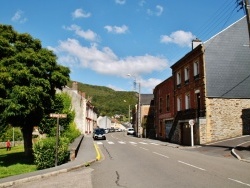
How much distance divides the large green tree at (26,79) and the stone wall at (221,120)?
14445mm

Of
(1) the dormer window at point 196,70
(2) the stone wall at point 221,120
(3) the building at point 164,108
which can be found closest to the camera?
(2) the stone wall at point 221,120

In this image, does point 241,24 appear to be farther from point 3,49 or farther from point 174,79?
point 3,49

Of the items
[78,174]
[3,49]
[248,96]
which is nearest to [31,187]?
[78,174]

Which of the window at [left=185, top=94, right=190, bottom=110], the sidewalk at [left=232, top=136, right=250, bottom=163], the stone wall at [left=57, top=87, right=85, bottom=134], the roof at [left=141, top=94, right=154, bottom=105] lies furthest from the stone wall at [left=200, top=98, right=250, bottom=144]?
the roof at [left=141, top=94, right=154, bottom=105]

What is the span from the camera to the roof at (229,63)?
1208 inches

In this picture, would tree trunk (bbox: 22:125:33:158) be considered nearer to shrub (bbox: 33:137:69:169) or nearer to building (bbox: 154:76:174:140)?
shrub (bbox: 33:137:69:169)

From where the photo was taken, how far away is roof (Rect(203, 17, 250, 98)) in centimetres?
Result: 3069

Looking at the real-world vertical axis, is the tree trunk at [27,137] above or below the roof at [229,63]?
below

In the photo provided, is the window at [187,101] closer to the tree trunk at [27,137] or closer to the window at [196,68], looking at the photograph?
the window at [196,68]

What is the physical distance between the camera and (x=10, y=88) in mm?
19859

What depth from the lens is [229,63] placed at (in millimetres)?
31422

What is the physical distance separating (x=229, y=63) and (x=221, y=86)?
252cm

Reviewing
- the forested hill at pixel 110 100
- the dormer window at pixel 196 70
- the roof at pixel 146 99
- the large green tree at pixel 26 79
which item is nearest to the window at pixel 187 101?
the dormer window at pixel 196 70

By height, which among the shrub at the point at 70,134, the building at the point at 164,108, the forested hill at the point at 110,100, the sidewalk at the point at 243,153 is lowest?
the sidewalk at the point at 243,153
